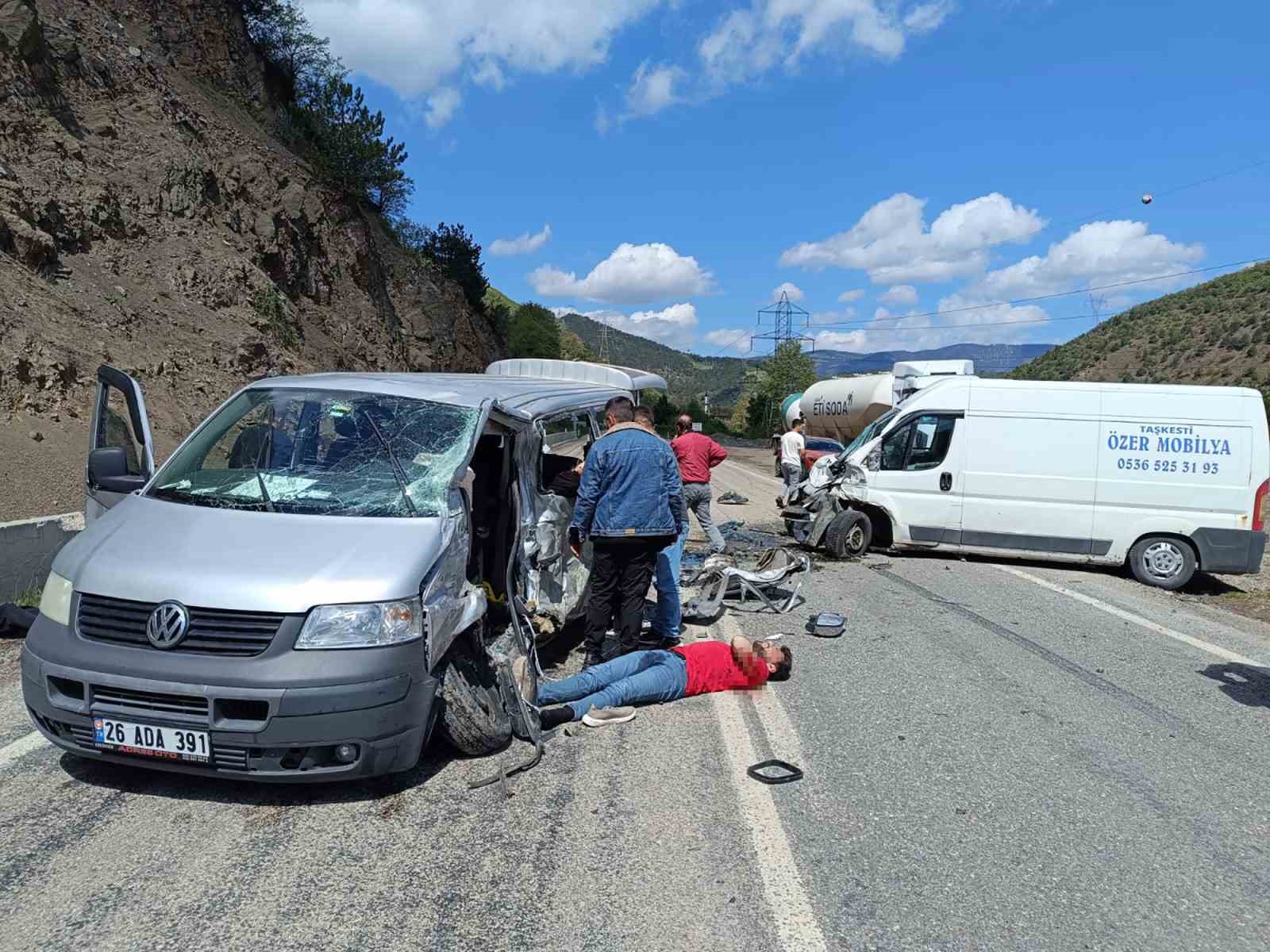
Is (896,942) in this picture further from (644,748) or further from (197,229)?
(197,229)

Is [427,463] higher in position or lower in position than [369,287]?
lower

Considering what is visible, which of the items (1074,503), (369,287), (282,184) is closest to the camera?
(1074,503)

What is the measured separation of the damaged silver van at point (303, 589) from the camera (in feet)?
11.7

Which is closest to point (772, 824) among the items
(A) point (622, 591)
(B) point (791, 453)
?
(A) point (622, 591)

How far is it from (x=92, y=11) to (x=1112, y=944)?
83.7ft

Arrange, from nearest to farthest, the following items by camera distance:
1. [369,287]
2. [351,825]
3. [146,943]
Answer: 1. [146,943]
2. [351,825]
3. [369,287]

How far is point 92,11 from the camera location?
2039 cm

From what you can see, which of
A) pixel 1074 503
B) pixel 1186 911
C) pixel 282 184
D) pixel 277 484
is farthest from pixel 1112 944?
pixel 282 184

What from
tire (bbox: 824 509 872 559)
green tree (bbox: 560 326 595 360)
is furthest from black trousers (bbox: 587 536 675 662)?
green tree (bbox: 560 326 595 360)

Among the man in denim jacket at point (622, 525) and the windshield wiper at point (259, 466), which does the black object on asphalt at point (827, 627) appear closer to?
the man in denim jacket at point (622, 525)

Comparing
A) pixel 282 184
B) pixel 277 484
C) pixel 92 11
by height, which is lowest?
pixel 277 484

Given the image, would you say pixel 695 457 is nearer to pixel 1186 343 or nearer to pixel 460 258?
pixel 460 258

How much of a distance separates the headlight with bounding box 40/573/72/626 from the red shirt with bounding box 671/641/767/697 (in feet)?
10.7

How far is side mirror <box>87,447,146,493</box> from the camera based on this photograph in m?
5.02
